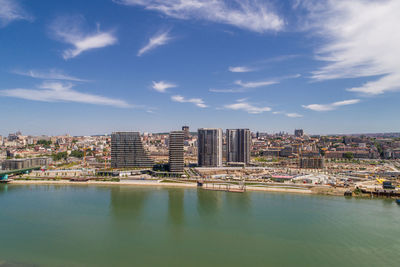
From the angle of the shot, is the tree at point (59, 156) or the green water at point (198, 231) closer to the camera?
the green water at point (198, 231)

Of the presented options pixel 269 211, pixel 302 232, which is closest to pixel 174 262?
pixel 302 232

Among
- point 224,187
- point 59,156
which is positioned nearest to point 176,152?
point 224,187

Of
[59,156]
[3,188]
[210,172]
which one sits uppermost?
[59,156]

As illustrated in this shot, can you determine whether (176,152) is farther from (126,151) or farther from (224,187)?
(224,187)

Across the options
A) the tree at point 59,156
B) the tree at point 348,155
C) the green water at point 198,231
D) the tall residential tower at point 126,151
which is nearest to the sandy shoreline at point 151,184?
the green water at point 198,231

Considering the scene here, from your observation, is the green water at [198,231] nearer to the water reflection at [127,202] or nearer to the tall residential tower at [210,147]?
the water reflection at [127,202]

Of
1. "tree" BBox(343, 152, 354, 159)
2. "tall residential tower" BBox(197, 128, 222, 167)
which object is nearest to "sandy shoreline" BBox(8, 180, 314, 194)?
"tall residential tower" BBox(197, 128, 222, 167)
